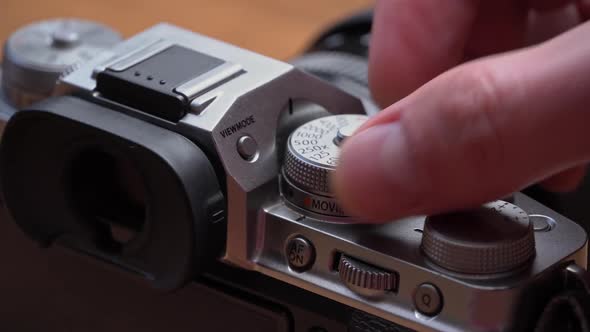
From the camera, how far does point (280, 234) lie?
0.50 m

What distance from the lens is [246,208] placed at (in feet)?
1.63

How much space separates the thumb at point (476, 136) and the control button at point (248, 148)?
0.09 meters

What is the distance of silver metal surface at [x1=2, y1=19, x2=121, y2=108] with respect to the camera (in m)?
0.59

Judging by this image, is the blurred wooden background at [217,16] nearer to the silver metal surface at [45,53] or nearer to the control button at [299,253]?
the silver metal surface at [45,53]

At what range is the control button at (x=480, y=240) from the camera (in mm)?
449

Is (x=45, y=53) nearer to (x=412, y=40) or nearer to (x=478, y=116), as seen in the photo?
(x=412, y=40)

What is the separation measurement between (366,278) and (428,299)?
0.10 feet

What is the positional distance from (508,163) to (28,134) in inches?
10.4

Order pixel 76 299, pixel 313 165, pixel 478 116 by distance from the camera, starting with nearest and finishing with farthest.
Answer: pixel 478 116
pixel 313 165
pixel 76 299

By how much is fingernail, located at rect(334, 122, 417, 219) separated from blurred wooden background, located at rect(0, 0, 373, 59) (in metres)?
0.58

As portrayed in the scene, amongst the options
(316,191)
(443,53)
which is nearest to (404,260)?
(316,191)

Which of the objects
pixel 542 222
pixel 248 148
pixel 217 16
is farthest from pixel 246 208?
pixel 217 16

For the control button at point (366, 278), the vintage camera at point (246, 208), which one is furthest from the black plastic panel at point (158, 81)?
the control button at point (366, 278)

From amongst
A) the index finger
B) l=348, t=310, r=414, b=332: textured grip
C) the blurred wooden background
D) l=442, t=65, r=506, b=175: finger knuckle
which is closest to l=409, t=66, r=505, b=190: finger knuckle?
l=442, t=65, r=506, b=175: finger knuckle
